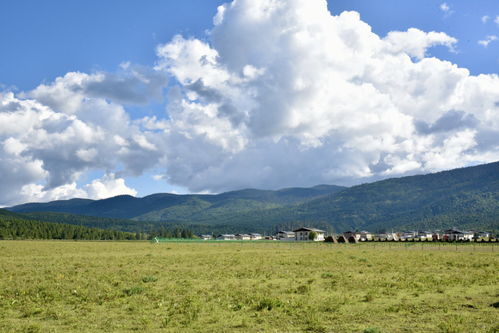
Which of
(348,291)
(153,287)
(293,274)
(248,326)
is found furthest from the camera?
(293,274)

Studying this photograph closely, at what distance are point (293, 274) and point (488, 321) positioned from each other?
18.9m

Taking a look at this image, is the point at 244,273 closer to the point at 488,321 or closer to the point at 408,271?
the point at 408,271

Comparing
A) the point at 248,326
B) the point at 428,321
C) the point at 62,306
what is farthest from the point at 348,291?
the point at 62,306

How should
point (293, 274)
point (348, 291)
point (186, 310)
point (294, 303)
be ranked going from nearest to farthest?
1. point (186, 310)
2. point (294, 303)
3. point (348, 291)
4. point (293, 274)

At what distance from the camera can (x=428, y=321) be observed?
1753cm

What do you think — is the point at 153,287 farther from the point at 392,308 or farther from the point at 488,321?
the point at 488,321

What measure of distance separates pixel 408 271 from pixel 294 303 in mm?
18463

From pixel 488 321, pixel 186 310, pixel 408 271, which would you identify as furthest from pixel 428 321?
pixel 408 271

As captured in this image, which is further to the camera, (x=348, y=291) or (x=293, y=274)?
(x=293, y=274)

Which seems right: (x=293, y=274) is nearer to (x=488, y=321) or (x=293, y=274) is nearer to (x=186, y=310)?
(x=186, y=310)

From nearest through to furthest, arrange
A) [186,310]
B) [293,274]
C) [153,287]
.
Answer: [186,310]
[153,287]
[293,274]

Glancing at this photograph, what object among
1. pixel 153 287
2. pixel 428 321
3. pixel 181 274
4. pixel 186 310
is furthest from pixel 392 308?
pixel 181 274

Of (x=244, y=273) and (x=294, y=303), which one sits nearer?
(x=294, y=303)

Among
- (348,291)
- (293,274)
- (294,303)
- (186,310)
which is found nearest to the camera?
(186,310)
